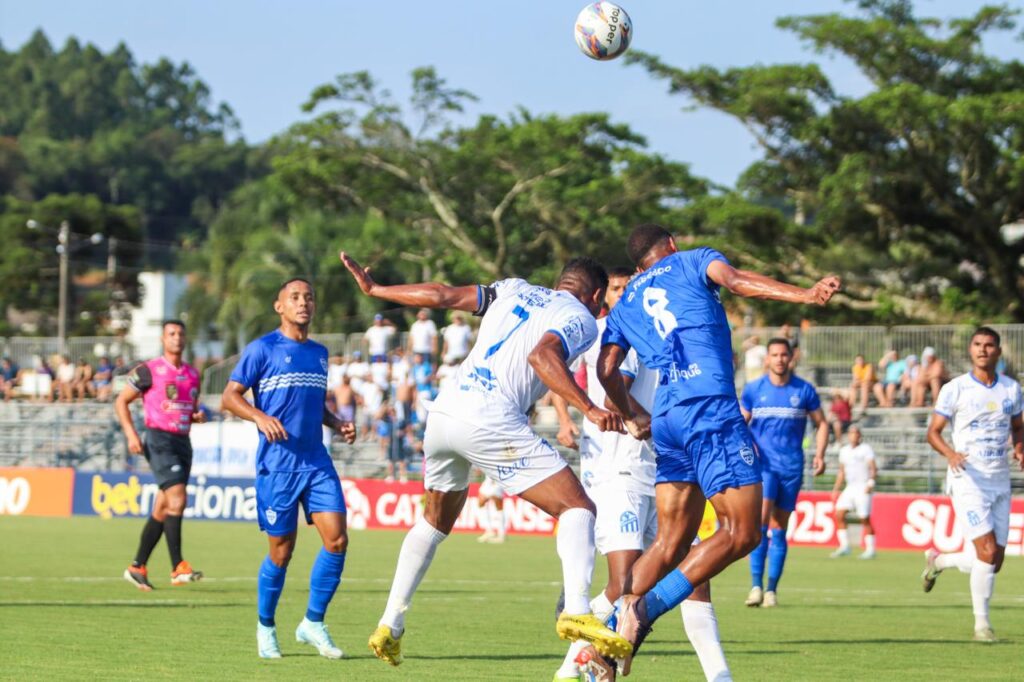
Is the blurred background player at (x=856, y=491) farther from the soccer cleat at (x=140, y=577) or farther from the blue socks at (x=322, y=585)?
the blue socks at (x=322, y=585)

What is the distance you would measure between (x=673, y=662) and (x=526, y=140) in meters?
42.1

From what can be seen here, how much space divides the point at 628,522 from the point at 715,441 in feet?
6.27

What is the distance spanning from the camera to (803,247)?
146ft

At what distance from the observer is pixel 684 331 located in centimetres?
814

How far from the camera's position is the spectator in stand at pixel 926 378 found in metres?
29.5

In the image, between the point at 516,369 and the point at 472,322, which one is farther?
the point at 472,322

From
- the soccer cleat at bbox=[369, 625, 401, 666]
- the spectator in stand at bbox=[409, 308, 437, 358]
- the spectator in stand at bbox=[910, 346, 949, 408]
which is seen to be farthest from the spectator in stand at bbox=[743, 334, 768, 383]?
the soccer cleat at bbox=[369, 625, 401, 666]

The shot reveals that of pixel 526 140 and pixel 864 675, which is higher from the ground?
pixel 526 140

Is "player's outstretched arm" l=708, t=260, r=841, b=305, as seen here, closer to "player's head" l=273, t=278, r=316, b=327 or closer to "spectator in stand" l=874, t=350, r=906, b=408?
"player's head" l=273, t=278, r=316, b=327

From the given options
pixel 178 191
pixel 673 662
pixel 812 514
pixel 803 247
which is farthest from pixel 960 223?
pixel 178 191

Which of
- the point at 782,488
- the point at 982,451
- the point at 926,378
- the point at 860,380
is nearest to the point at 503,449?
the point at 982,451

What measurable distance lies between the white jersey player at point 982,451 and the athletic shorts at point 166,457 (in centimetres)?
743

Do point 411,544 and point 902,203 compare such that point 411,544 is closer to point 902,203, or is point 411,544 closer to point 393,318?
point 902,203

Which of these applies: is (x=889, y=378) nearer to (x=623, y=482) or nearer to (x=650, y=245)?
(x=623, y=482)
